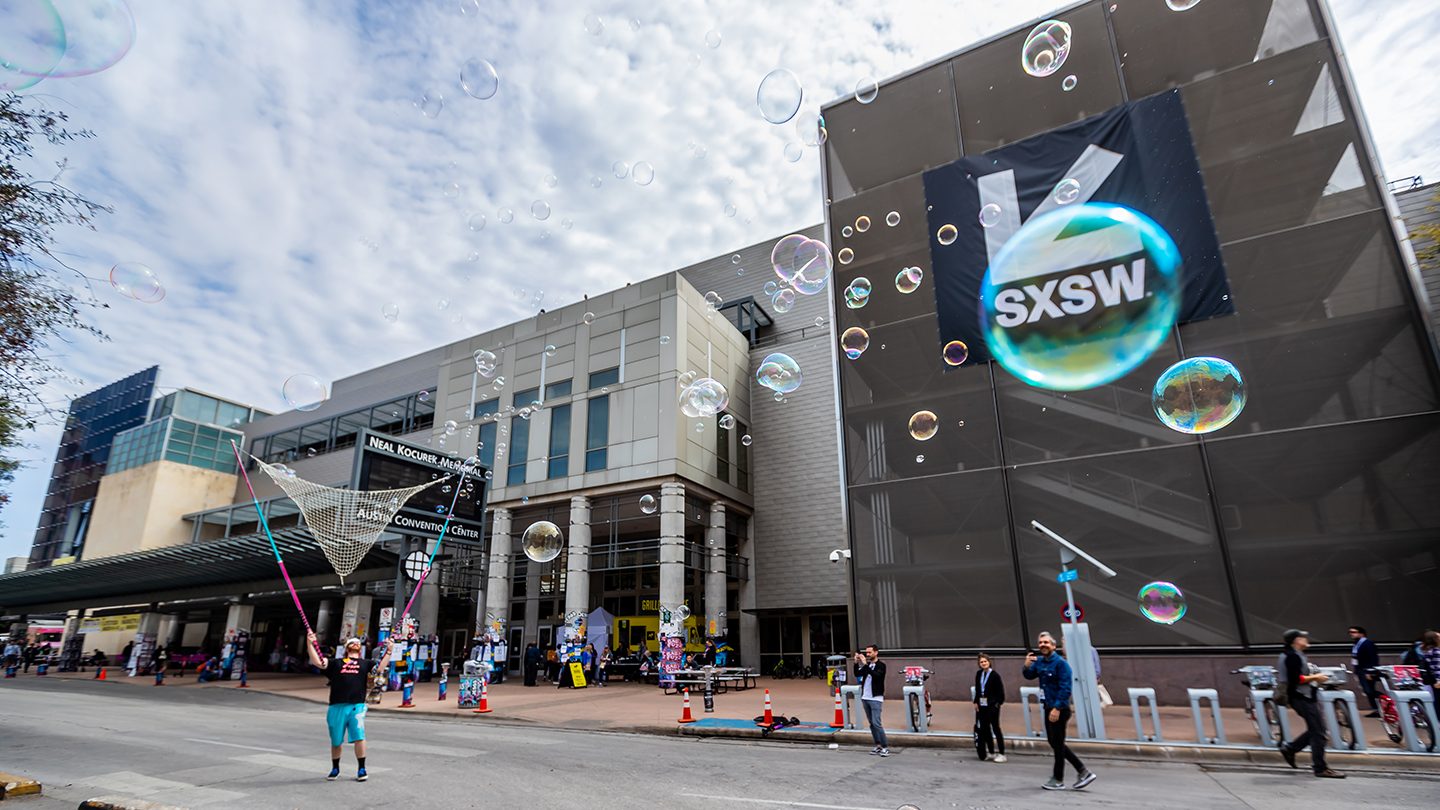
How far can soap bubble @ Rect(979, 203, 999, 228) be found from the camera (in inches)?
750

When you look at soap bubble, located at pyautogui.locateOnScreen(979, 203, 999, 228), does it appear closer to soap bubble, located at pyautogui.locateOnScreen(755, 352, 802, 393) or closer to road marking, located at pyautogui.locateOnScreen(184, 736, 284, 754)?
soap bubble, located at pyautogui.locateOnScreen(755, 352, 802, 393)

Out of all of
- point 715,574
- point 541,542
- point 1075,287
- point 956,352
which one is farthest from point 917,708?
point 715,574

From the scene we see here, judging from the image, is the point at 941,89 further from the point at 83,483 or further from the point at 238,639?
the point at 83,483

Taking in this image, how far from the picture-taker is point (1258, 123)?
59.1 feet

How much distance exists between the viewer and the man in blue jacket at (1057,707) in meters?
8.28

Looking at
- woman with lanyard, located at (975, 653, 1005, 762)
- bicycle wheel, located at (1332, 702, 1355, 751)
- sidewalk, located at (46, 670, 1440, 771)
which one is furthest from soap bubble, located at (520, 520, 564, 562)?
bicycle wheel, located at (1332, 702, 1355, 751)

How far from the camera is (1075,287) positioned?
18453 millimetres

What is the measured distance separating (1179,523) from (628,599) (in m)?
26.3

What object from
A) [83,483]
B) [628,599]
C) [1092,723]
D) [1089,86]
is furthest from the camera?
[83,483]

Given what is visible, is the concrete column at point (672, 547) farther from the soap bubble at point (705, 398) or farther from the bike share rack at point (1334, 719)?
the bike share rack at point (1334, 719)

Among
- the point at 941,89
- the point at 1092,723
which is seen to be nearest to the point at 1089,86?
the point at 941,89

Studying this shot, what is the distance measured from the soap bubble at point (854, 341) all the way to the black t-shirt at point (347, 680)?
49.6 ft

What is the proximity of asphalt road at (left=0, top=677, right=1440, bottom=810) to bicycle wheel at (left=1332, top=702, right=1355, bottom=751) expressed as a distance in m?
1.34

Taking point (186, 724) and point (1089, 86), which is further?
point (1089, 86)
